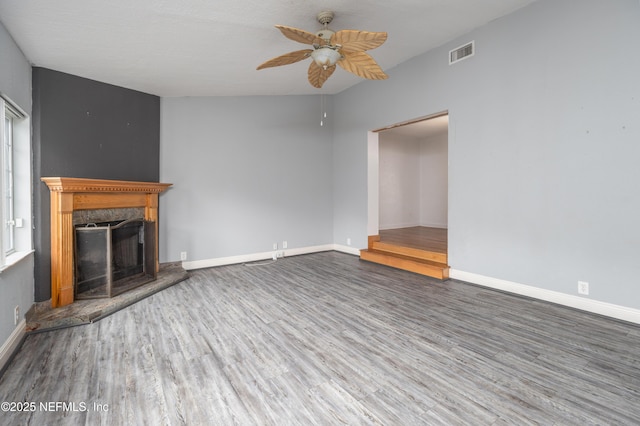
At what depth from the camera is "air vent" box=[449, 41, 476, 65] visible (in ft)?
12.5

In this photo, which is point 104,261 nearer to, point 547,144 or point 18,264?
point 18,264

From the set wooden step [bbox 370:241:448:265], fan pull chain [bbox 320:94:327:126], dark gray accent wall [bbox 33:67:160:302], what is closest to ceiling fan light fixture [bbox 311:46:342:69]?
dark gray accent wall [bbox 33:67:160:302]

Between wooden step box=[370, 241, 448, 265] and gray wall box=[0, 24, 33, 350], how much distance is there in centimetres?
474

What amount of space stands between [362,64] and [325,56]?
464 mm

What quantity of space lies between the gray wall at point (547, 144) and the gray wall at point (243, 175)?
2471 millimetres

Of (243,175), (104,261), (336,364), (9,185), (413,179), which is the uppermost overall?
(413,179)

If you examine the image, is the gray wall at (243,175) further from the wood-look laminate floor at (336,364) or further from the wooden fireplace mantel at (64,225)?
the wood-look laminate floor at (336,364)

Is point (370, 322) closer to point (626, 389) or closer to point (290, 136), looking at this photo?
point (626, 389)

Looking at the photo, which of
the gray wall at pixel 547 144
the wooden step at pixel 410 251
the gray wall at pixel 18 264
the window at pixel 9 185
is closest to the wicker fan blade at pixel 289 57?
the gray wall at pixel 18 264

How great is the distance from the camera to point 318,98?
6109mm

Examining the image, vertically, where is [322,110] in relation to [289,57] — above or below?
above

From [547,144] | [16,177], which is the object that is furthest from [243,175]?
[547,144]

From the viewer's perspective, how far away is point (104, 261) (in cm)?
342

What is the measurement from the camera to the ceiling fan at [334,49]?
2.51 metres
